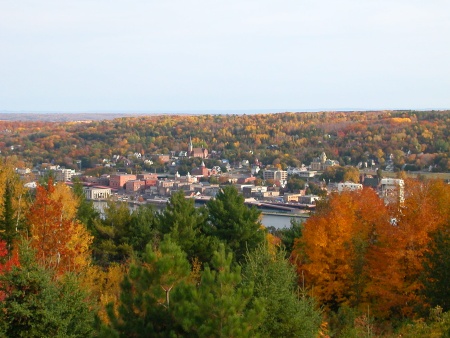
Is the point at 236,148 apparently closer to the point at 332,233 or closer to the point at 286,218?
the point at 286,218

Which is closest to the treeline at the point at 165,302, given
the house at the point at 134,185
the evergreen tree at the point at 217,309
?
the evergreen tree at the point at 217,309

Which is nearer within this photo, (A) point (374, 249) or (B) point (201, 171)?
(A) point (374, 249)

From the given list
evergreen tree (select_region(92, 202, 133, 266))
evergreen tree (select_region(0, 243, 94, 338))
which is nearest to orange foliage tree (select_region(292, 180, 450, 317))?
evergreen tree (select_region(92, 202, 133, 266))

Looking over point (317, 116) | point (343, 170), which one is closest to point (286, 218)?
point (343, 170)

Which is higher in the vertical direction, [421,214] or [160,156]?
[421,214]

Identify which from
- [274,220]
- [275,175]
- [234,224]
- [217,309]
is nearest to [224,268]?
[217,309]

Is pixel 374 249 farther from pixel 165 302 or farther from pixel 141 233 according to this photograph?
pixel 165 302
